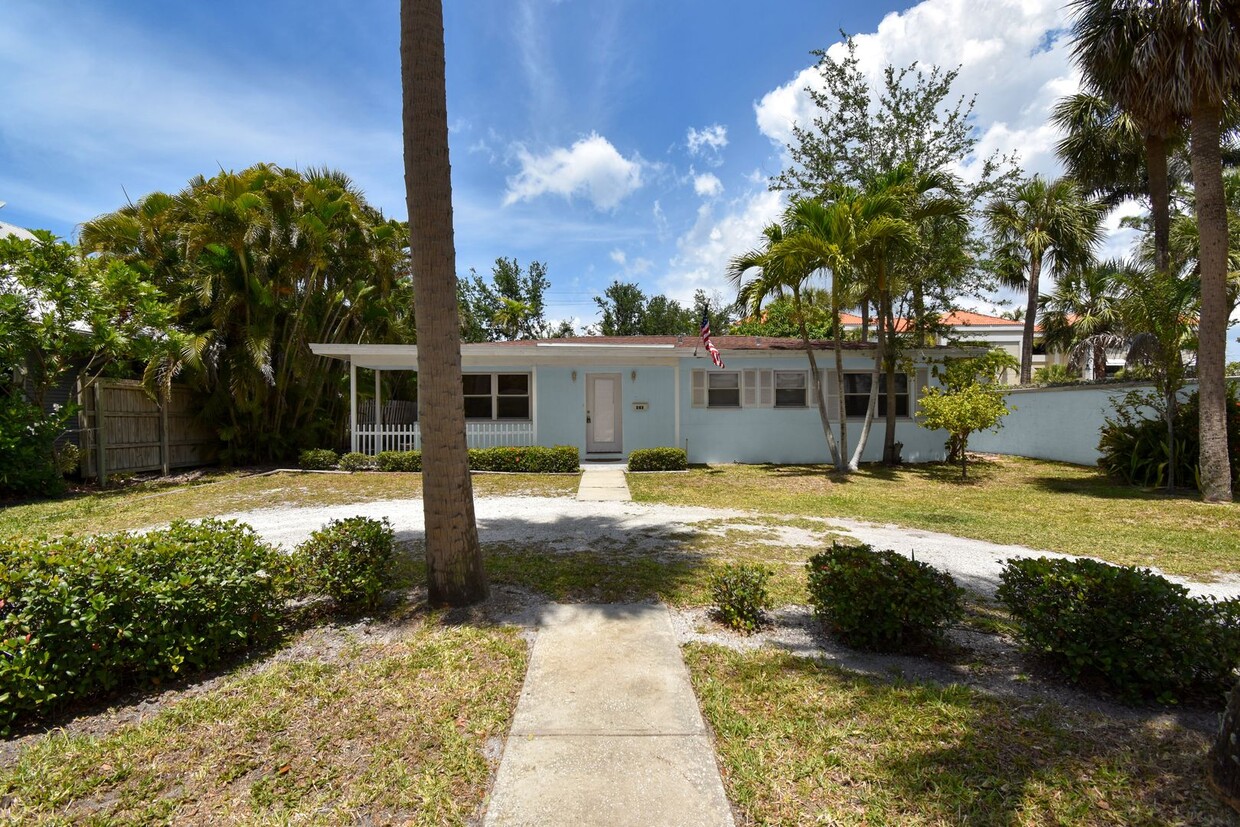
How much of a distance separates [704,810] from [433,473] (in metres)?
2.85

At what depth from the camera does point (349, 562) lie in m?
3.93

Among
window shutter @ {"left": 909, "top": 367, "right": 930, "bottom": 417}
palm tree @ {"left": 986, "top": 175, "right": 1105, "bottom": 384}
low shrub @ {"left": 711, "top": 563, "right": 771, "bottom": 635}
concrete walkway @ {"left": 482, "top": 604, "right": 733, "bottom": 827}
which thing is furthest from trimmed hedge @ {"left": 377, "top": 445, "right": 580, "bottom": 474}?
palm tree @ {"left": 986, "top": 175, "right": 1105, "bottom": 384}

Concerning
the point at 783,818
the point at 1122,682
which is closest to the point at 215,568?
the point at 783,818

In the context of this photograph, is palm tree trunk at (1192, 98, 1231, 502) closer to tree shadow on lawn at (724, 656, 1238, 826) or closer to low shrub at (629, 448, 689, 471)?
low shrub at (629, 448, 689, 471)

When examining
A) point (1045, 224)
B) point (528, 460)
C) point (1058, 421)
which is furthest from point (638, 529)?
point (1045, 224)

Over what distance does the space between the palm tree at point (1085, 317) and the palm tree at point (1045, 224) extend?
115cm

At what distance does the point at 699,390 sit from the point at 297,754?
12536 millimetres

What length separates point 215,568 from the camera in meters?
3.17

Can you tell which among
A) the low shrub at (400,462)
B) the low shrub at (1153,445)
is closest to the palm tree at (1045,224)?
the low shrub at (1153,445)

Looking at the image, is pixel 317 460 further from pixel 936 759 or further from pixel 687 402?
pixel 936 759

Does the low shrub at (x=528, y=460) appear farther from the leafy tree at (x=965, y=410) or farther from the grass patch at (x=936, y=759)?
the grass patch at (x=936, y=759)

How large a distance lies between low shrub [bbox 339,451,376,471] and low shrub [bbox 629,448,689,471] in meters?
6.01

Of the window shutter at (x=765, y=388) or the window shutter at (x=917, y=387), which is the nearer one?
the window shutter at (x=765, y=388)

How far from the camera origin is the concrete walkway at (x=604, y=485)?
364 inches
